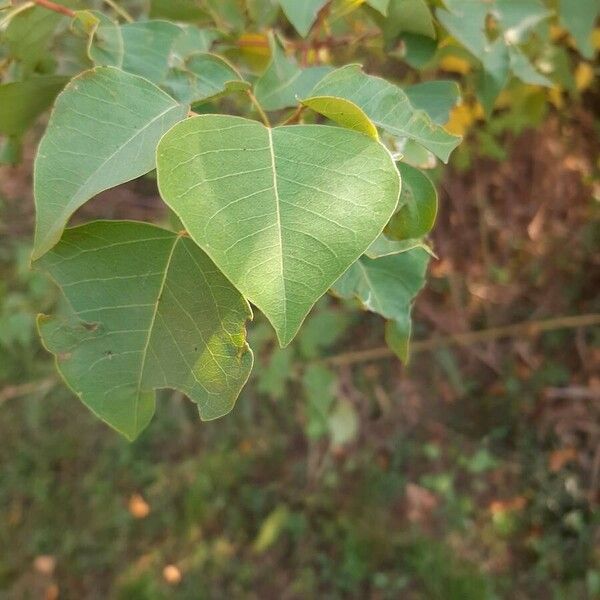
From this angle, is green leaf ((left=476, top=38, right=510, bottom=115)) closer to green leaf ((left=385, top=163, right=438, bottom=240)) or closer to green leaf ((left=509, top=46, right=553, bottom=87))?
green leaf ((left=509, top=46, right=553, bottom=87))

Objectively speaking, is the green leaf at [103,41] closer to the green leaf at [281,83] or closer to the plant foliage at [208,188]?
the plant foliage at [208,188]

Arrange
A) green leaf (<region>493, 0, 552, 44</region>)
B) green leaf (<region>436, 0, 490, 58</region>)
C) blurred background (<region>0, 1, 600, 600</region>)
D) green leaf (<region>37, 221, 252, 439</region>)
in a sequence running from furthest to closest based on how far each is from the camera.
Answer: blurred background (<region>0, 1, 600, 600</region>)
green leaf (<region>493, 0, 552, 44</region>)
green leaf (<region>436, 0, 490, 58</region>)
green leaf (<region>37, 221, 252, 439</region>)

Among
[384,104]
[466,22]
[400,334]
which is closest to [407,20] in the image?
[466,22]

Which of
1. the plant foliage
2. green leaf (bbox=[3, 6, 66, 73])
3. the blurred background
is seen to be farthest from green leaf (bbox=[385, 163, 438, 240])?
the blurred background

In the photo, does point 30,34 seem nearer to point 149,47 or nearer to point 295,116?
point 149,47

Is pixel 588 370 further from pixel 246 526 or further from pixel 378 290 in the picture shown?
pixel 378 290

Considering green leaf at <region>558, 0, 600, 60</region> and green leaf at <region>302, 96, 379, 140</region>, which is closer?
green leaf at <region>302, 96, 379, 140</region>
